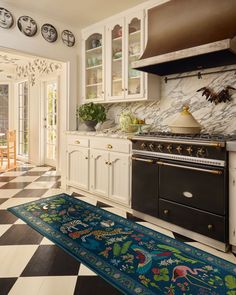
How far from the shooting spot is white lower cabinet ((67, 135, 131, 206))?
2867 millimetres

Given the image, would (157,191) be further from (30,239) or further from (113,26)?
(113,26)

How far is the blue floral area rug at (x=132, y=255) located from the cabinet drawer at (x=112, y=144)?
0.74 meters

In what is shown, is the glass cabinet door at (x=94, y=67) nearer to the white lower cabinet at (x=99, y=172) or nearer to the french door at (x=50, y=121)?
the white lower cabinet at (x=99, y=172)

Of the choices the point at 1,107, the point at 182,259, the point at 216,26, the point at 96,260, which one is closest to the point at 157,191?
the point at 182,259

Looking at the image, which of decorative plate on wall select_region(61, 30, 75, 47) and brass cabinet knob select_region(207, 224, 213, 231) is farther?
decorative plate on wall select_region(61, 30, 75, 47)

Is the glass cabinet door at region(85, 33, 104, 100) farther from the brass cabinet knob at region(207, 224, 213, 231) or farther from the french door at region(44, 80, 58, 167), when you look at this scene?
the brass cabinet knob at region(207, 224, 213, 231)

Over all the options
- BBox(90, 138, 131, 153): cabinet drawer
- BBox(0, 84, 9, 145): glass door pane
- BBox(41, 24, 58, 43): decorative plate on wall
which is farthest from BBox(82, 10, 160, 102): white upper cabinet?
BBox(0, 84, 9, 145): glass door pane

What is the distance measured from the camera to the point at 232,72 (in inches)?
101

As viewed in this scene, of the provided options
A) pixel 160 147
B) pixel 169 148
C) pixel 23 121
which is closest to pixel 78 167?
pixel 160 147

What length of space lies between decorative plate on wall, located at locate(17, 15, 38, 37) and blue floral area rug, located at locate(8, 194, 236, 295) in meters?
2.30

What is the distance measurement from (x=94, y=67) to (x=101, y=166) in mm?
1553

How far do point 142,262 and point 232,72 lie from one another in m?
2.04

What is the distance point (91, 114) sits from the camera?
11.5 ft

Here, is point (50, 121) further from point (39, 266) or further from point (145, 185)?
point (39, 266)
